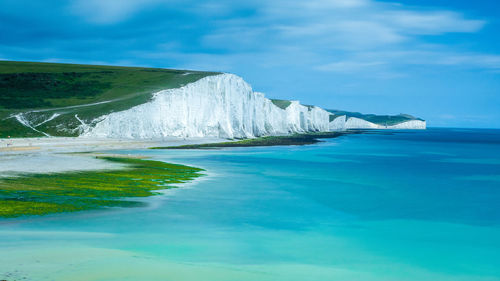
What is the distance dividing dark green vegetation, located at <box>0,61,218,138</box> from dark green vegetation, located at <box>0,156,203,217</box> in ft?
100.0

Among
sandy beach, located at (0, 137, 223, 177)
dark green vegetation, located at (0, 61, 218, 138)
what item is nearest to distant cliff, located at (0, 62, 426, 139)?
dark green vegetation, located at (0, 61, 218, 138)

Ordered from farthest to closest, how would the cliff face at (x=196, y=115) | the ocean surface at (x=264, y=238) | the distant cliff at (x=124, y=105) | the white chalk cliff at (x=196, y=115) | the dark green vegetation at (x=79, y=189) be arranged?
the cliff face at (x=196, y=115) → the white chalk cliff at (x=196, y=115) → the distant cliff at (x=124, y=105) → the dark green vegetation at (x=79, y=189) → the ocean surface at (x=264, y=238)

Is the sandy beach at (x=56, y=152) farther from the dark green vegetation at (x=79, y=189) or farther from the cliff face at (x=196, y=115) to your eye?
the cliff face at (x=196, y=115)

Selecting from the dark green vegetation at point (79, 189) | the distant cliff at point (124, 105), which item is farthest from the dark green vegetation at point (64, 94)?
the dark green vegetation at point (79, 189)

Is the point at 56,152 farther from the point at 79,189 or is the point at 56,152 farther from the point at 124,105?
the point at 124,105

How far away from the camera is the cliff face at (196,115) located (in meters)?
59.7

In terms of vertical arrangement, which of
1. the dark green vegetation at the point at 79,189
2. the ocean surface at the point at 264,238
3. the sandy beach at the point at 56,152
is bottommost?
the ocean surface at the point at 264,238

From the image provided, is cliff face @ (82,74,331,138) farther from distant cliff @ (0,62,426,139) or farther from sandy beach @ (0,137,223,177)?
sandy beach @ (0,137,223,177)

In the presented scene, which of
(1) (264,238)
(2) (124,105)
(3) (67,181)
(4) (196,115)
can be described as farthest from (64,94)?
(1) (264,238)

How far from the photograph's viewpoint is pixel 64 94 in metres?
74.6

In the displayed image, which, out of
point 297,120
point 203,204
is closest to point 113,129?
point 203,204

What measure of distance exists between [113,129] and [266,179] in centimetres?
3375

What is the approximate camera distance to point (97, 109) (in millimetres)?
61844

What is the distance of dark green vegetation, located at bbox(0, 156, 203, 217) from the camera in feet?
55.6
